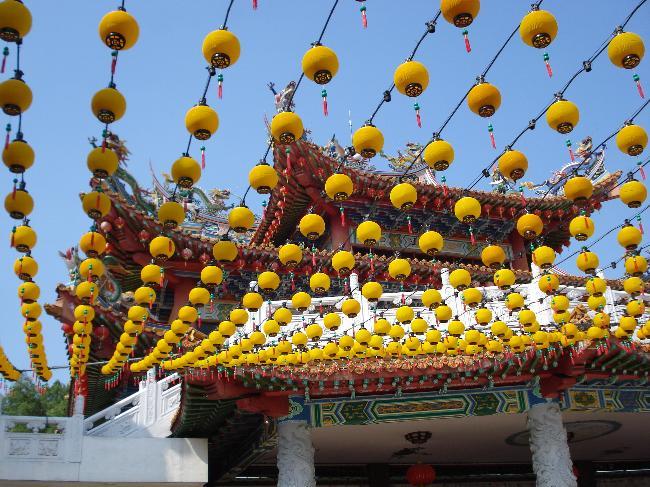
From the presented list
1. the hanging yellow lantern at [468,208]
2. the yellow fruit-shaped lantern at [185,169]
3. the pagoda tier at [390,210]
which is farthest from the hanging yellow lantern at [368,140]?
the pagoda tier at [390,210]

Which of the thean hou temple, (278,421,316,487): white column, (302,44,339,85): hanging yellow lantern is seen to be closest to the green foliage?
the thean hou temple

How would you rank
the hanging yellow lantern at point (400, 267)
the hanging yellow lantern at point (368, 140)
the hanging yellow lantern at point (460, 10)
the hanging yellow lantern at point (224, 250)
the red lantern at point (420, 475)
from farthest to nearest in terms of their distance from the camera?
the red lantern at point (420, 475) < the hanging yellow lantern at point (400, 267) < the hanging yellow lantern at point (224, 250) < the hanging yellow lantern at point (368, 140) < the hanging yellow lantern at point (460, 10)

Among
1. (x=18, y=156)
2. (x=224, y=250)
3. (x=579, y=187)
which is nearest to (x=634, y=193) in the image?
(x=579, y=187)

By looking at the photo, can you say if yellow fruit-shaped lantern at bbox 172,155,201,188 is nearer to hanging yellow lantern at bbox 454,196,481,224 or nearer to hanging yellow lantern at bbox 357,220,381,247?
hanging yellow lantern at bbox 357,220,381,247

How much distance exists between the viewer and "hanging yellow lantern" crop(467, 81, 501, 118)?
17.2ft

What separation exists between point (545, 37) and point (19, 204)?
3987mm

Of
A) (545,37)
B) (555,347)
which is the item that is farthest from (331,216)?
(545,37)

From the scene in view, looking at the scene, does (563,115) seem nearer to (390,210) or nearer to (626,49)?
(626,49)

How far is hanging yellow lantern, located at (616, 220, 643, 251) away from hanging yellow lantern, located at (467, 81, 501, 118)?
263 centimetres

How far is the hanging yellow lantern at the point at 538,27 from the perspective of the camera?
15.5 feet

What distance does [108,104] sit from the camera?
184 inches

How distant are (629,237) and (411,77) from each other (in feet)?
11.0

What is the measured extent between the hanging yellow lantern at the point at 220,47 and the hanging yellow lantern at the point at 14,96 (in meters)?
1.19

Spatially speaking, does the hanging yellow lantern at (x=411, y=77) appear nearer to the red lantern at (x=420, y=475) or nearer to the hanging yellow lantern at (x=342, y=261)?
the hanging yellow lantern at (x=342, y=261)
